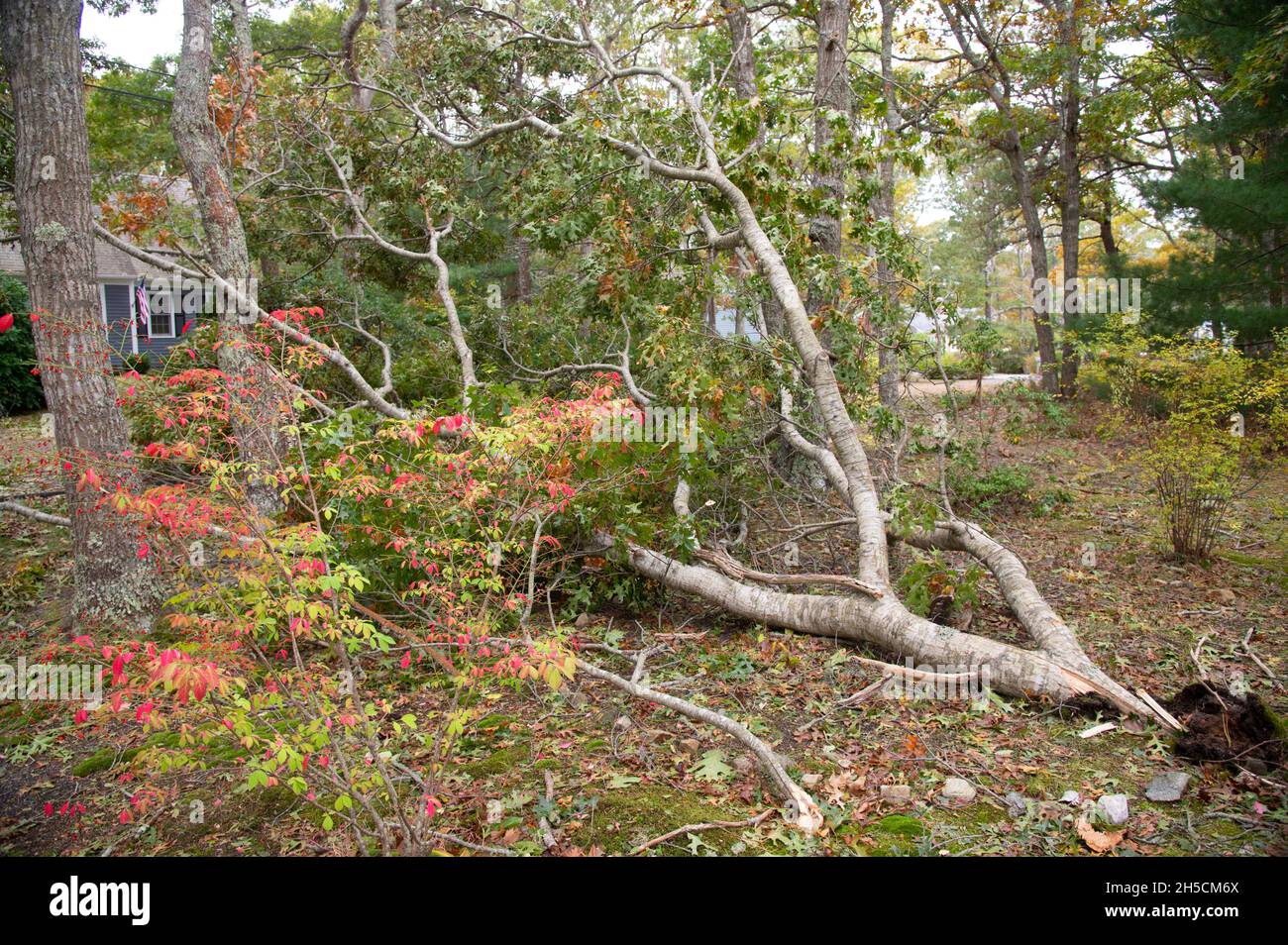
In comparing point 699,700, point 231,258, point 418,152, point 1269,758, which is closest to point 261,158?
point 418,152

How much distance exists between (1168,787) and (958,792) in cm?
92

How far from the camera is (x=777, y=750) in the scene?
Result: 4.32 meters

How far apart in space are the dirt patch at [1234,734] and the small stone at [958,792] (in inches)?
43.9

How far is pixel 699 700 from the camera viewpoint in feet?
16.1

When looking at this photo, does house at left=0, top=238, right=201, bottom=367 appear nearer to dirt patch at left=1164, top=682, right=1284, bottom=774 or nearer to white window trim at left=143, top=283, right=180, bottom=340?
white window trim at left=143, top=283, right=180, bottom=340

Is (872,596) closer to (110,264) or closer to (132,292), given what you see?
(132,292)

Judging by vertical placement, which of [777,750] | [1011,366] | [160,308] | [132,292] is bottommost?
[777,750]

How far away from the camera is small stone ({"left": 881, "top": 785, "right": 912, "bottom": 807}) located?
3.71 m

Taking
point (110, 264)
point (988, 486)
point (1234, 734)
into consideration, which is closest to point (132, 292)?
point (110, 264)

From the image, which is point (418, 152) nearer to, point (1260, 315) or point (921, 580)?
point (921, 580)

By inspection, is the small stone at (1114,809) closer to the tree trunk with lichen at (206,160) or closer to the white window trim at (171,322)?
the tree trunk with lichen at (206,160)

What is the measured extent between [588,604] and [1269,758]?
438 cm

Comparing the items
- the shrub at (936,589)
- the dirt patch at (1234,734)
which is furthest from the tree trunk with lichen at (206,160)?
the dirt patch at (1234,734)

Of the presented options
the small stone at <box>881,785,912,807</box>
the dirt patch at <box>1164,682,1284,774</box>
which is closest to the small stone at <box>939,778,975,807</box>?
the small stone at <box>881,785,912,807</box>
